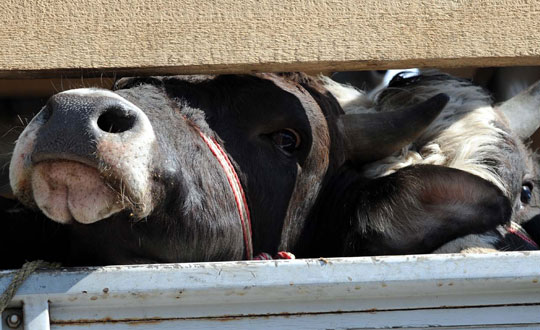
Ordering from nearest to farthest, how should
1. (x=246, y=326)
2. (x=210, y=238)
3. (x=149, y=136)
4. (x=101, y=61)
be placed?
1. (x=246, y=326)
2. (x=149, y=136)
3. (x=101, y=61)
4. (x=210, y=238)

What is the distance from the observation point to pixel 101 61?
2314 mm

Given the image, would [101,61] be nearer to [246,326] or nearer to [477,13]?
[246,326]

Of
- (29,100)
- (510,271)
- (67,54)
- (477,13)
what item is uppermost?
(477,13)

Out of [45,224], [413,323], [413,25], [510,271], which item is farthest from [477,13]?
[45,224]

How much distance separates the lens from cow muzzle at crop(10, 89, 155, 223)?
6.50ft

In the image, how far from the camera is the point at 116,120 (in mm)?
2080

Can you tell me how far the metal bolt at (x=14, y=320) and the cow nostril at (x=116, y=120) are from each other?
20.0 inches

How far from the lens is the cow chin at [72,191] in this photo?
2012 mm

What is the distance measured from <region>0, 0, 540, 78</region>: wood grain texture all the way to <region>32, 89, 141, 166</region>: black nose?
0.25 m

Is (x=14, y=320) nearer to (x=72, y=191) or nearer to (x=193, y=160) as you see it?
(x=72, y=191)

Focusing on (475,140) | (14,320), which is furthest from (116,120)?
(475,140)

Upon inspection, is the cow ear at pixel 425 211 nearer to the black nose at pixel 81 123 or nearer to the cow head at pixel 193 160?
the cow head at pixel 193 160

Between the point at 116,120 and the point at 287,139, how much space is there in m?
0.86

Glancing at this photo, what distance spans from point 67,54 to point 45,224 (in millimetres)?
615
